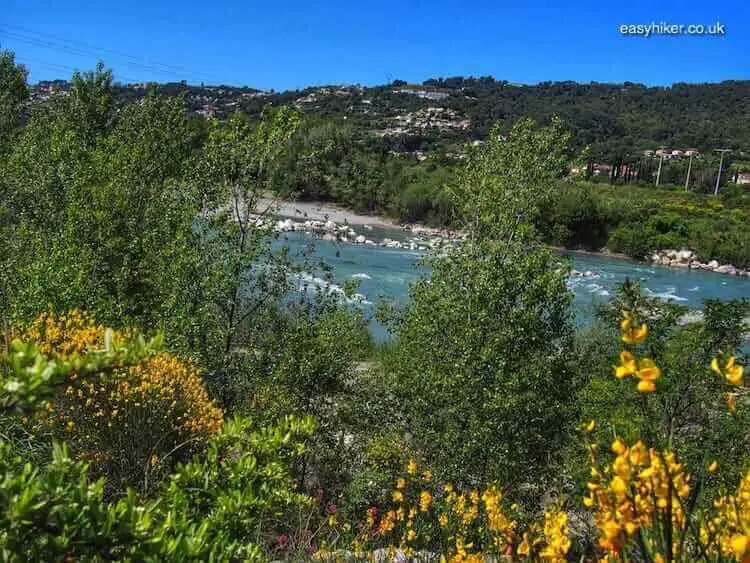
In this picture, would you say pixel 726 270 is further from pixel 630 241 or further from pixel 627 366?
pixel 627 366

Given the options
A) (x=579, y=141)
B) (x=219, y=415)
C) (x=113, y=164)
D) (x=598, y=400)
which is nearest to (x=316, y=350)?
(x=219, y=415)

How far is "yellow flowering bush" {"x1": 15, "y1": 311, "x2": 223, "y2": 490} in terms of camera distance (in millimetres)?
6801

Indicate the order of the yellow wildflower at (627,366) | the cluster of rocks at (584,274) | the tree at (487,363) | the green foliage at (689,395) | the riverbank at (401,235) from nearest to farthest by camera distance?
the yellow wildflower at (627,366) → the green foliage at (689,395) → the tree at (487,363) → the cluster of rocks at (584,274) → the riverbank at (401,235)

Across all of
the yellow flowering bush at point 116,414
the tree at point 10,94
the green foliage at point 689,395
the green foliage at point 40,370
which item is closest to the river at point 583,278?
the tree at point 10,94

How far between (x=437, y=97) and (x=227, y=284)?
6887 inches

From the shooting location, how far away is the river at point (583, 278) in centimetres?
2731

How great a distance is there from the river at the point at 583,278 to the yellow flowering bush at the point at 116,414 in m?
14.2

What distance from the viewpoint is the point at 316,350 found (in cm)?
990

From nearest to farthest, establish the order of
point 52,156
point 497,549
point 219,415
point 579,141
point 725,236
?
point 497,549, point 219,415, point 52,156, point 725,236, point 579,141

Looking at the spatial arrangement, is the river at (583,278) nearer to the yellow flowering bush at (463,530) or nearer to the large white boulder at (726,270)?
the large white boulder at (726,270)

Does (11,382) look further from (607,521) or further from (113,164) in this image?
(113,164)

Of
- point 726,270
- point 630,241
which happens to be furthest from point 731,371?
point 630,241

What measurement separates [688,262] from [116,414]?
46.3 metres

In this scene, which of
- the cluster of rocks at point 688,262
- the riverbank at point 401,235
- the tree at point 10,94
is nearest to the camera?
the tree at point 10,94
